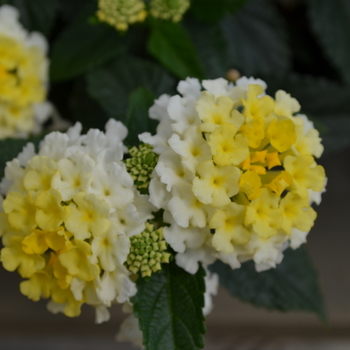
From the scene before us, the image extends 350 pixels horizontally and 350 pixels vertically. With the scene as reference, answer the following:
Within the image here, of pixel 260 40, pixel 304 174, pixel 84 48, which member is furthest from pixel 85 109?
pixel 304 174

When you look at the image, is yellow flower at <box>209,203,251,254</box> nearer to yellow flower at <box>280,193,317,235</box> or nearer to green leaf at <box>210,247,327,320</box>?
yellow flower at <box>280,193,317,235</box>

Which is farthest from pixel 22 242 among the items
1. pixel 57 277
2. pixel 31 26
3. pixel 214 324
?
pixel 214 324

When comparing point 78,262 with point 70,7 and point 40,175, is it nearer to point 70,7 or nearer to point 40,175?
point 40,175

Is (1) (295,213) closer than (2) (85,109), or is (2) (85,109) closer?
(1) (295,213)

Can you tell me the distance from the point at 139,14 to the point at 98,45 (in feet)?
0.45

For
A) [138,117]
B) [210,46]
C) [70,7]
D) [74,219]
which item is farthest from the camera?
[70,7]

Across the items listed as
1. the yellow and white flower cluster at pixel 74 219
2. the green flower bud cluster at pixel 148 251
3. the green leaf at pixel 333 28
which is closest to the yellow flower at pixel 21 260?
the yellow and white flower cluster at pixel 74 219

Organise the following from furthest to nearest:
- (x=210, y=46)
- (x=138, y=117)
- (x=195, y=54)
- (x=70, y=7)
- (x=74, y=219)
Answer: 1. (x=70, y=7)
2. (x=210, y=46)
3. (x=195, y=54)
4. (x=138, y=117)
5. (x=74, y=219)

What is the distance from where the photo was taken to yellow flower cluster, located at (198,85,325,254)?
46 cm

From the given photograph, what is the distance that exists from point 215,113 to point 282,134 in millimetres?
79

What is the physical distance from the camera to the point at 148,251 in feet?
1.59

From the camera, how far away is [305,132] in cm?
55

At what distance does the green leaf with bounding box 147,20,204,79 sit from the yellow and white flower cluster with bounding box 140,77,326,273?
22 cm

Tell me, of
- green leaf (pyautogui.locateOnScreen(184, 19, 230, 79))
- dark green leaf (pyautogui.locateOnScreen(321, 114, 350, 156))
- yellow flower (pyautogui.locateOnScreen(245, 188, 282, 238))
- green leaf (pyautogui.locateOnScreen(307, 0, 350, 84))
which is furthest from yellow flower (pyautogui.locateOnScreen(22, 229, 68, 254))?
green leaf (pyautogui.locateOnScreen(307, 0, 350, 84))
